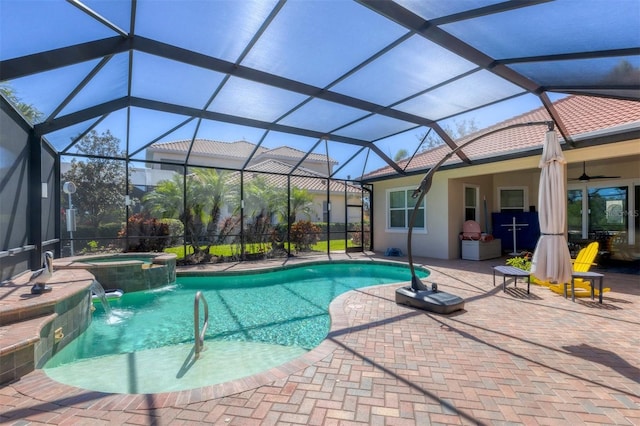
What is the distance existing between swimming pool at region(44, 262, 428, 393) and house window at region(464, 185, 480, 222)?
14.6 ft

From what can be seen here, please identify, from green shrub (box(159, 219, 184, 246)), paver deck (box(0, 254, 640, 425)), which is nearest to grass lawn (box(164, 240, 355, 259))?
green shrub (box(159, 219, 184, 246))

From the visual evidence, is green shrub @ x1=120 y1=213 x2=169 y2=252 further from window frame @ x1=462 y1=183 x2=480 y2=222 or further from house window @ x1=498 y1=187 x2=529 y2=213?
house window @ x1=498 y1=187 x2=529 y2=213

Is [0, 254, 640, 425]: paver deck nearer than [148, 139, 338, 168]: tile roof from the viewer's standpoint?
Yes

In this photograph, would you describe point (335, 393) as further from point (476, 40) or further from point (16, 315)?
point (476, 40)

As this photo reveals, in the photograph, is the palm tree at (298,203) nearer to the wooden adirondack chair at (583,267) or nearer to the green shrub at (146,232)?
the green shrub at (146,232)

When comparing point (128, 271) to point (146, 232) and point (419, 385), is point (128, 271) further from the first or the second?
point (419, 385)

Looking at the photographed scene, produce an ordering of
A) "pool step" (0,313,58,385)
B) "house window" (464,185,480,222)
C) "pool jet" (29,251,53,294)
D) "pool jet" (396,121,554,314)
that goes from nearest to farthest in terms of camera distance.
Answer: "pool step" (0,313,58,385)
"pool jet" (29,251,53,294)
"pool jet" (396,121,554,314)
"house window" (464,185,480,222)

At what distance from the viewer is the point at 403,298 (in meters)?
5.69

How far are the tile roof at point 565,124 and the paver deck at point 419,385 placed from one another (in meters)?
5.14

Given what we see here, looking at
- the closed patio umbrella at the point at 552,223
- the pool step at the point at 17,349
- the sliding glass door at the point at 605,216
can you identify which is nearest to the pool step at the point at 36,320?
the pool step at the point at 17,349

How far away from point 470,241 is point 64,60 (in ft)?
40.8

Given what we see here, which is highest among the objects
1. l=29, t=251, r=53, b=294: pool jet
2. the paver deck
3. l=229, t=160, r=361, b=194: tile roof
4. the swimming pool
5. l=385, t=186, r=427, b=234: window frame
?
l=229, t=160, r=361, b=194: tile roof

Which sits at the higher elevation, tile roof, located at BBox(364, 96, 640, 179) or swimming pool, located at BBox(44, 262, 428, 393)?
tile roof, located at BBox(364, 96, 640, 179)

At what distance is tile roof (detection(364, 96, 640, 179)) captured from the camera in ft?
25.0
